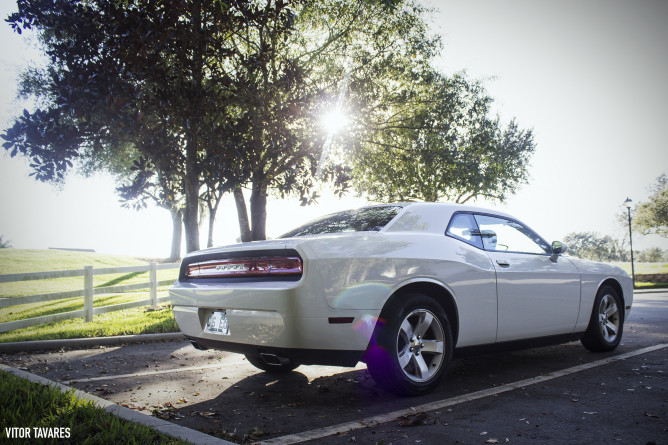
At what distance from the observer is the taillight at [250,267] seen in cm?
359

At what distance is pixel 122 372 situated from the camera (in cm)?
534

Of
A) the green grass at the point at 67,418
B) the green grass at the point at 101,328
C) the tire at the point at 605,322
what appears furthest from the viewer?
the green grass at the point at 101,328

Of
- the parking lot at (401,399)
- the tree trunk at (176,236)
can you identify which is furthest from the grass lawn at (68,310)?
the tree trunk at (176,236)

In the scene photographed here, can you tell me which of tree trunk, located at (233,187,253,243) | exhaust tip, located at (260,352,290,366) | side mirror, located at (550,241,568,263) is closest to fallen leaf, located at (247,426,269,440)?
exhaust tip, located at (260,352,290,366)

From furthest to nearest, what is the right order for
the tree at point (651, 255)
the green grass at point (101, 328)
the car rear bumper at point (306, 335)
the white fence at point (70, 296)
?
the tree at point (651, 255) < the white fence at point (70, 296) < the green grass at point (101, 328) < the car rear bumper at point (306, 335)

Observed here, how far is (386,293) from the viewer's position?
12.3ft

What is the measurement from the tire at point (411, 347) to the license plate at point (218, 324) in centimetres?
110

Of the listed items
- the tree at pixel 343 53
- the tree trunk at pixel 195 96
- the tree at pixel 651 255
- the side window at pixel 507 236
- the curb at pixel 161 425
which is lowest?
the tree at pixel 651 255

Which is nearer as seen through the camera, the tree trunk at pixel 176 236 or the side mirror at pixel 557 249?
the side mirror at pixel 557 249

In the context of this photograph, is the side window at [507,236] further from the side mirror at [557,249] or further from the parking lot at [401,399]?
the parking lot at [401,399]

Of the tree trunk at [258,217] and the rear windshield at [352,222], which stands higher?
the tree trunk at [258,217]

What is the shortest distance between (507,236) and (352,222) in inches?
66.7

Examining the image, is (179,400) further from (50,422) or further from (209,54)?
(209,54)

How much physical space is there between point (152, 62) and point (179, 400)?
6910mm
